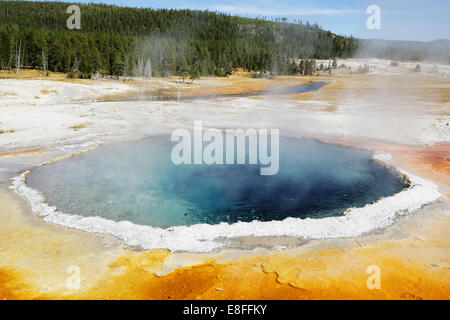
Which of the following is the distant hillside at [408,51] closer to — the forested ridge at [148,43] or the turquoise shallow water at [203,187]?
the forested ridge at [148,43]

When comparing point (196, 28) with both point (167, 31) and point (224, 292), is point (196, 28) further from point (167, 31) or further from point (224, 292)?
point (224, 292)

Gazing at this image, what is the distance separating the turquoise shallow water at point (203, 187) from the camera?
846 cm

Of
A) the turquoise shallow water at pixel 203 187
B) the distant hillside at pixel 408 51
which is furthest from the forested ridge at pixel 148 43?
the turquoise shallow water at pixel 203 187

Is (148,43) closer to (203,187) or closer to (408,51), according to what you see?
(408,51)

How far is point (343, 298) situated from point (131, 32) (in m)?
97.7

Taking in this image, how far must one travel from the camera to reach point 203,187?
10.2 meters

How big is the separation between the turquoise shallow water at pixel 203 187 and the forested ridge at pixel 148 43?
39.5 metres

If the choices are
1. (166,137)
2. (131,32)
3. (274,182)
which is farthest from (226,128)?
(131,32)

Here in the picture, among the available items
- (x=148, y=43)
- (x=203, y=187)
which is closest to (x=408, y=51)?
(x=148, y=43)

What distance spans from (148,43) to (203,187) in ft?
201

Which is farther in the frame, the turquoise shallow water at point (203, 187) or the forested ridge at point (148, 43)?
the forested ridge at point (148, 43)

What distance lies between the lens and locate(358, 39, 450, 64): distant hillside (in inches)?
1984

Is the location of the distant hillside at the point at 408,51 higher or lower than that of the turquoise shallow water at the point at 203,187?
higher

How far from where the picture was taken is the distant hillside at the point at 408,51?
50.4 m
